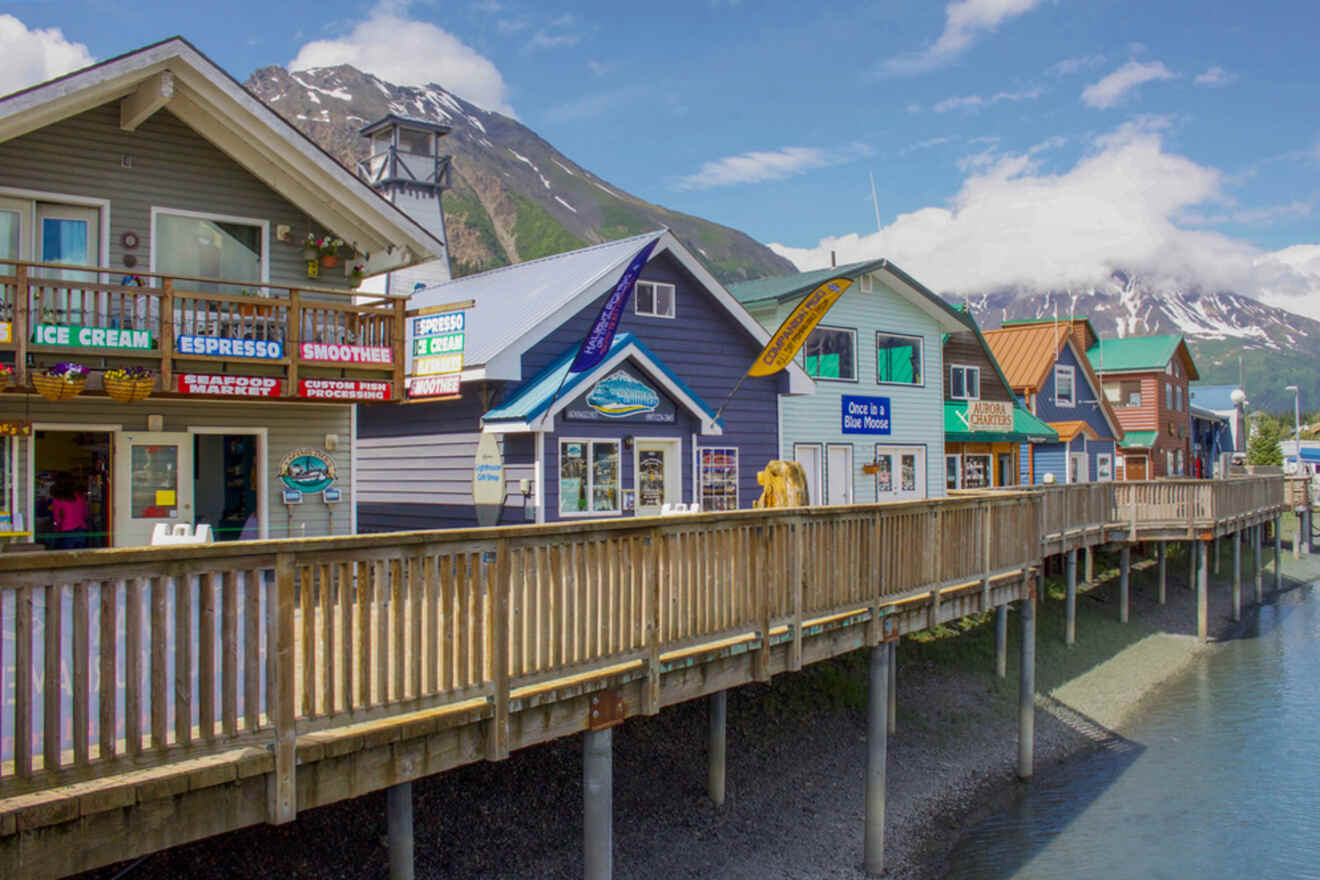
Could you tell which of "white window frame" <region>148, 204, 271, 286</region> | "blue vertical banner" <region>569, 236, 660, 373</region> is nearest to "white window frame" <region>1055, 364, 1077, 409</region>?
"blue vertical banner" <region>569, 236, 660, 373</region>

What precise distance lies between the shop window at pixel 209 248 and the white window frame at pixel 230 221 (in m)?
0.01

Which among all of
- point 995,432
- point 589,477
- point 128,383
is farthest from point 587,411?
point 995,432

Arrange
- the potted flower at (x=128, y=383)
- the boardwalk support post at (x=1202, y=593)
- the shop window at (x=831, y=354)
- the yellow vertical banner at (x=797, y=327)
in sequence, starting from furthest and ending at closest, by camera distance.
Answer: the boardwalk support post at (x=1202, y=593), the shop window at (x=831, y=354), the yellow vertical banner at (x=797, y=327), the potted flower at (x=128, y=383)

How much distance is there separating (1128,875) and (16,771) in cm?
1436

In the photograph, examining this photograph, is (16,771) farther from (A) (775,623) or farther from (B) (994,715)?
(B) (994,715)

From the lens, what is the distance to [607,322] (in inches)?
646

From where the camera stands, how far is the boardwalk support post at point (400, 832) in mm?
9531

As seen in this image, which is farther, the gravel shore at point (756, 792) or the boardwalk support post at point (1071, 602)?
the boardwalk support post at point (1071, 602)

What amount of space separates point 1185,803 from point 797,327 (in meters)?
10.5

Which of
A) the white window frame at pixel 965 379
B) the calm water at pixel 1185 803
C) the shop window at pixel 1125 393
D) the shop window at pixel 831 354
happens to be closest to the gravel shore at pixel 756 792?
the calm water at pixel 1185 803

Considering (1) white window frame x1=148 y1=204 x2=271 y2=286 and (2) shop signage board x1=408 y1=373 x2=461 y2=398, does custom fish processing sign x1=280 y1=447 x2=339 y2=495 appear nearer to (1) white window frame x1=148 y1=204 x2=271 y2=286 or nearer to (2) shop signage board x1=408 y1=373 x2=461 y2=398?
(2) shop signage board x1=408 y1=373 x2=461 y2=398

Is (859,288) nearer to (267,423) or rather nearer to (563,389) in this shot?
(563,389)

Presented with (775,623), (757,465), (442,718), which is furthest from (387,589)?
(757,465)

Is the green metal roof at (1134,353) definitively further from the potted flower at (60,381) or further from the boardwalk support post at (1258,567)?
the potted flower at (60,381)
